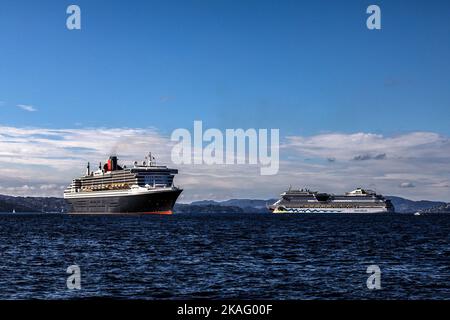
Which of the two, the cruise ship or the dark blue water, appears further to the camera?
the cruise ship

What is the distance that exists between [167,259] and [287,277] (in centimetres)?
1323

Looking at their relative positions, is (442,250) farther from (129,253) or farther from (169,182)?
(169,182)

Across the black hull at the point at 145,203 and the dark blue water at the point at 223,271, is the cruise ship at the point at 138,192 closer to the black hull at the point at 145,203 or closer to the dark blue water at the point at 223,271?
the black hull at the point at 145,203

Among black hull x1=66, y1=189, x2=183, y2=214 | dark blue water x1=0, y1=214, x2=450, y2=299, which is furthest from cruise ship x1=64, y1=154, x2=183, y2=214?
dark blue water x1=0, y1=214, x2=450, y2=299

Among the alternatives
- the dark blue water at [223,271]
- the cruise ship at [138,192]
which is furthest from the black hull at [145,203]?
the dark blue water at [223,271]

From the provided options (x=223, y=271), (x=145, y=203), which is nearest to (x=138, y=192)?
(x=145, y=203)

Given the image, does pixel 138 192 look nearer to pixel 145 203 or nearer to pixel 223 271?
pixel 145 203

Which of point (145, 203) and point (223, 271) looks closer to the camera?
point (223, 271)

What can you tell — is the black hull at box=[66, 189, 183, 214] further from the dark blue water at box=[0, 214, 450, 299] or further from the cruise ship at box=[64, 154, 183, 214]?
the dark blue water at box=[0, 214, 450, 299]

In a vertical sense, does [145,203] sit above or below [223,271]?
above

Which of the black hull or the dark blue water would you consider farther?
the black hull
